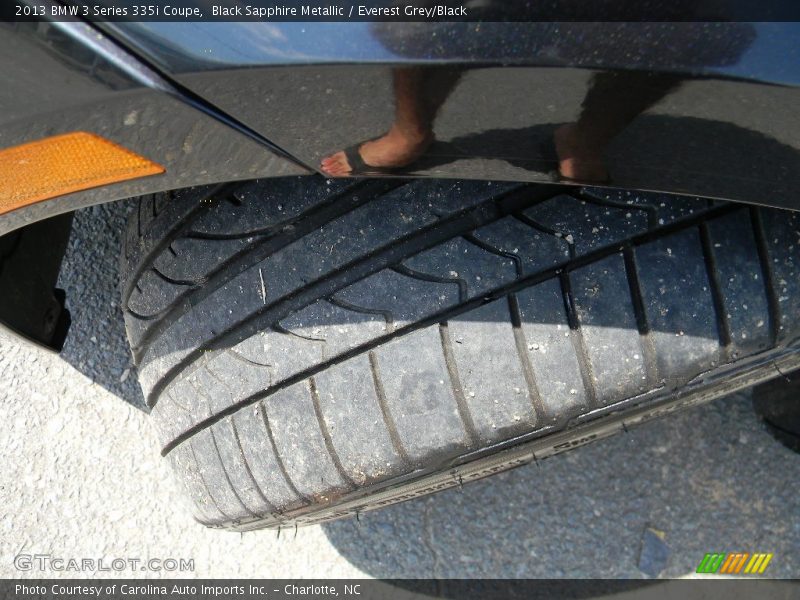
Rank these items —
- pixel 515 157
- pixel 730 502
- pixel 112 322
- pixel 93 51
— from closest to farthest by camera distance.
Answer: pixel 93 51 → pixel 515 157 → pixel 730 502 → pixel 112 322

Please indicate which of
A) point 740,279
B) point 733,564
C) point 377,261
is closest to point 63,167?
point 377,261

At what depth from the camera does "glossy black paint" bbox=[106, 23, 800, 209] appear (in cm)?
76

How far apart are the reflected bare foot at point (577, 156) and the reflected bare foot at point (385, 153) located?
0.15m

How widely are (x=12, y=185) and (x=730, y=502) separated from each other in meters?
1.63

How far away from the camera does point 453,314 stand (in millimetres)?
1115

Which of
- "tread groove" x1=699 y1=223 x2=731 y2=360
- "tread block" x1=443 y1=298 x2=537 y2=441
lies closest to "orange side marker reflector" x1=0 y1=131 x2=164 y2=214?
"tread block" x1=443 y1=298 x2=537 y2=441

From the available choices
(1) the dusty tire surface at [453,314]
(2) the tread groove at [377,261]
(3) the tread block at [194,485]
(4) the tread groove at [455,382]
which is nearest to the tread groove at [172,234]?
(1) the dusty tire surface at [453,314]

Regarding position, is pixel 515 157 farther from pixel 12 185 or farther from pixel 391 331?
pixel 12 185

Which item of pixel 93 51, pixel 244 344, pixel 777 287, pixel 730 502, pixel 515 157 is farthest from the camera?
pixel 730 502

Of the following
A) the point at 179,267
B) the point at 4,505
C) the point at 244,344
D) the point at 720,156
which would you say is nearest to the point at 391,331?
the point at 244,344

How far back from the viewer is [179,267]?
1.27 meters

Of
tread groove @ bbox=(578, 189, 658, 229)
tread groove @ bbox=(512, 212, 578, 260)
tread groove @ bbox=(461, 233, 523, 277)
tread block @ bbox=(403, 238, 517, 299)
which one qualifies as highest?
tread groove @ bbox=(578, 189, 658, 229)

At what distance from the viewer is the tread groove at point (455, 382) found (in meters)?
1.11

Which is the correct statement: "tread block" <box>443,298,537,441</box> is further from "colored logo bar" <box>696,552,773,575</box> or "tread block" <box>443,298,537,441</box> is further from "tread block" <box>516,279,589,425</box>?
"colored logo bar" <box>696,552,773,575</box>
